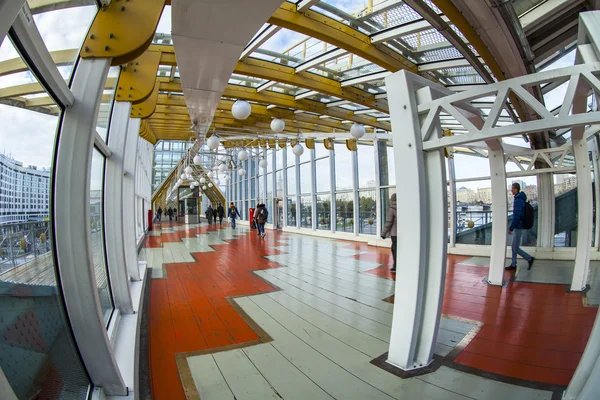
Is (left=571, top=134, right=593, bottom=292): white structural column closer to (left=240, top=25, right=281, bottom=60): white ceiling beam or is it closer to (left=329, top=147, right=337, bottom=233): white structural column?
(left=240, top=25, right=281, bottom=60): white ceiling beam

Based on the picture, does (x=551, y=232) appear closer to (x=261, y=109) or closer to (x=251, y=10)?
(x=261, y=109)

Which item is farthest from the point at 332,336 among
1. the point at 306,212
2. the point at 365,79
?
the point at 306,212

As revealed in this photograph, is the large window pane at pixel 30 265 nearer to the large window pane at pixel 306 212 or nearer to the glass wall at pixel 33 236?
the glass wall at pixel 33 236

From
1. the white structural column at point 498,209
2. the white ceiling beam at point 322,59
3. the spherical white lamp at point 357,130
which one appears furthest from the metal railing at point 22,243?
the white structural column at point 498,209

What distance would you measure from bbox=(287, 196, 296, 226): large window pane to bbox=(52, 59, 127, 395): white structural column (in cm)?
1447

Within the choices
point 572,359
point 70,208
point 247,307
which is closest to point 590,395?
point 572,359

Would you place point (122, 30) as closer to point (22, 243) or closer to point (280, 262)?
point (22, 243)

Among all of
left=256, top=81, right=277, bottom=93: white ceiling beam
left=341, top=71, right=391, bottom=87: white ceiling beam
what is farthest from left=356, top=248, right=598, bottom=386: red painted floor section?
left=256, top=81, right=277, bottom=93: white ceiling beam

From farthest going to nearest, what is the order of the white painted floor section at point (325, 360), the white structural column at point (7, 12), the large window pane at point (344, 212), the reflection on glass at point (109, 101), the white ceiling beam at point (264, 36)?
the large window pane at point (344, 212) < the white ceiling beam at point (264, 36) < the reflection on glass at point (109, 101) < the white painted floor section at point (325, 360) < the white structural column at point (7, 12)

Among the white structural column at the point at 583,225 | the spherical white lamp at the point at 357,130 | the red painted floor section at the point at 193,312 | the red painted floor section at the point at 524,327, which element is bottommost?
the red painted floor section at the point at 524,327

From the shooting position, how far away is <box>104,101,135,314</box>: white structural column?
2.86 metres

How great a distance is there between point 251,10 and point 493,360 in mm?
3291

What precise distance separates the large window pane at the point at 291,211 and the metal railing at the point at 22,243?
14.7 meters

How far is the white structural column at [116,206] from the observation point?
286cm
